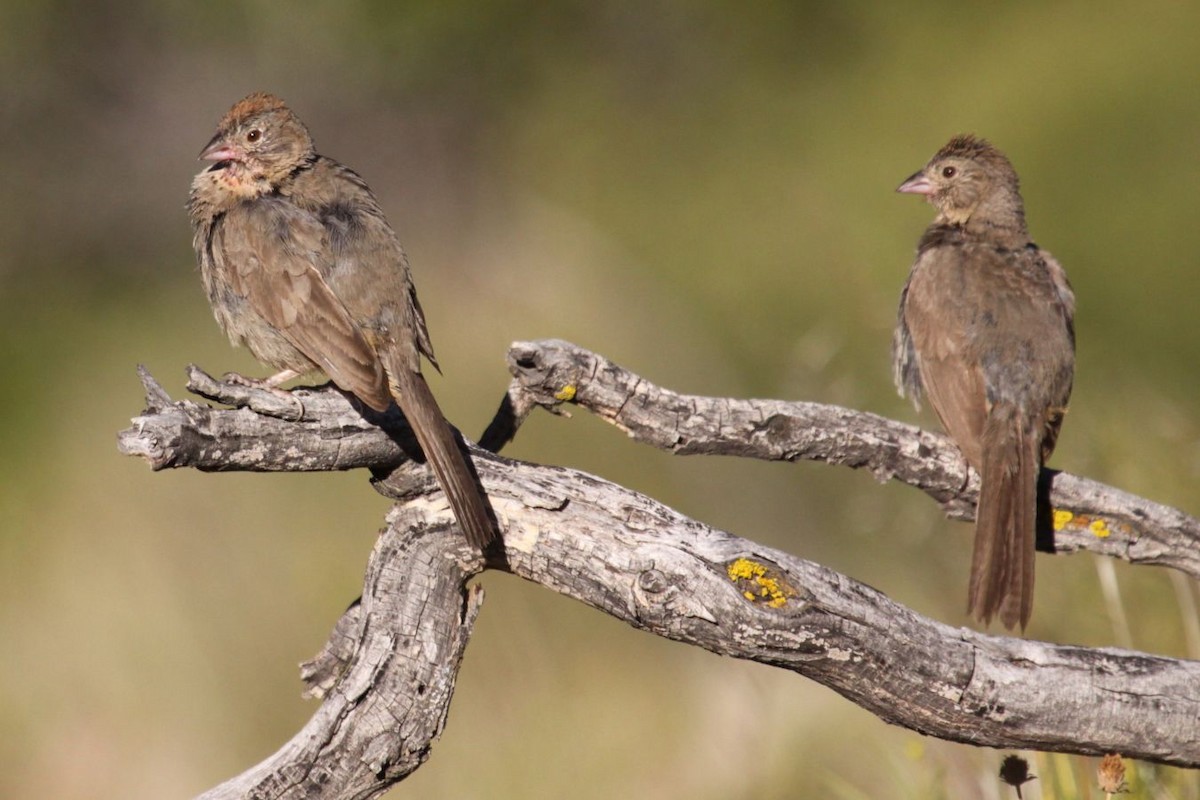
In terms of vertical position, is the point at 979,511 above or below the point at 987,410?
below

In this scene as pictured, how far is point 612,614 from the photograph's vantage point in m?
3.85

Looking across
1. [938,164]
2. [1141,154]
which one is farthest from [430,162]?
[938,164]

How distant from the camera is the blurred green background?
670 cm

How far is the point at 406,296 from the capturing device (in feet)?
16.0

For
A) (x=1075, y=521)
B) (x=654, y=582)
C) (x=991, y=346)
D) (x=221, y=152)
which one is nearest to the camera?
(x=654, y=582)

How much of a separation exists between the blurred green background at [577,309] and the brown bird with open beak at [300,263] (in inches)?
74.8

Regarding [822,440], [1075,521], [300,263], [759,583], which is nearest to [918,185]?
[1075,521]

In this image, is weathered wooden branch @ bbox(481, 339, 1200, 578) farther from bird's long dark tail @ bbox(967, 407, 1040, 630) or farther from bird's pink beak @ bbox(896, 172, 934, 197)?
bird's pink beak @ bbox(896, 172, 934, 197)

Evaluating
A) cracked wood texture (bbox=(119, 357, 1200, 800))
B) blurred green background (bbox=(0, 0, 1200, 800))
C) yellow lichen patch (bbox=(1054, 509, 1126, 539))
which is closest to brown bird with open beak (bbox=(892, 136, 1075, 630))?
yellow lichen patch (bbox=(1054, 509, 1126, 539))

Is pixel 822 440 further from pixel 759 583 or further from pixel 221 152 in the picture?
pixel 221 152

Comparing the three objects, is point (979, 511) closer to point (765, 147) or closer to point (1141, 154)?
point (1141, 154)

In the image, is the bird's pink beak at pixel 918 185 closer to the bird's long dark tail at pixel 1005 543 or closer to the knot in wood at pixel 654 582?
the bird's long dark tail at pixel 1005 543

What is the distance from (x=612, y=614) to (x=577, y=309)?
7689 mm

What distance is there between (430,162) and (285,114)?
10.9 m
